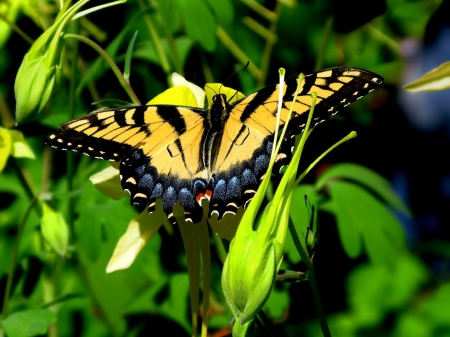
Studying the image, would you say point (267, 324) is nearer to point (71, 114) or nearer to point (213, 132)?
point (213, 132)

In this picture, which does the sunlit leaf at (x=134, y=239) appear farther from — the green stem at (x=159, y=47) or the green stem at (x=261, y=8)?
the green stem at (x=261, y=8)

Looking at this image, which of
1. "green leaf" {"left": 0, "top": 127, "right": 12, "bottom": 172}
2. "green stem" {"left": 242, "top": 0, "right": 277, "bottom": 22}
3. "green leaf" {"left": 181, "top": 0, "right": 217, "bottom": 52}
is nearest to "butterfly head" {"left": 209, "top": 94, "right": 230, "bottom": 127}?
"green leaf" {"left": 181, "top": 0, "right": 217, "bottom": 52}

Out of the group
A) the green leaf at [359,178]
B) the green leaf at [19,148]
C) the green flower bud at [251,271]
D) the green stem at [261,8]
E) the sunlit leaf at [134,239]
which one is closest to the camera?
the green flower bud at [251,271]

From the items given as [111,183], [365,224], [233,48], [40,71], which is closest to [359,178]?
[365,224]

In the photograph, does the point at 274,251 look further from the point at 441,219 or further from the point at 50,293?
the point at 441,219

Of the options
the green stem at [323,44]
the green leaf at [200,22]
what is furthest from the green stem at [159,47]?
the green stem at [323,44]

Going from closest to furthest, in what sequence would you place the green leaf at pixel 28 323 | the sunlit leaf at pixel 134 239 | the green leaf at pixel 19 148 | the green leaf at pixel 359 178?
the sunlit leaf at pixel 134 239, the green leaf at pixel 28 323, the green leaf at pixel 19 148, the green leaf at pixel 359 178

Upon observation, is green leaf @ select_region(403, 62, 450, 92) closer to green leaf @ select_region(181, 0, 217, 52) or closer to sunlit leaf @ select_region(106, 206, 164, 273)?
sunlit leaf @ select_region(106, 206, 164, 273)
